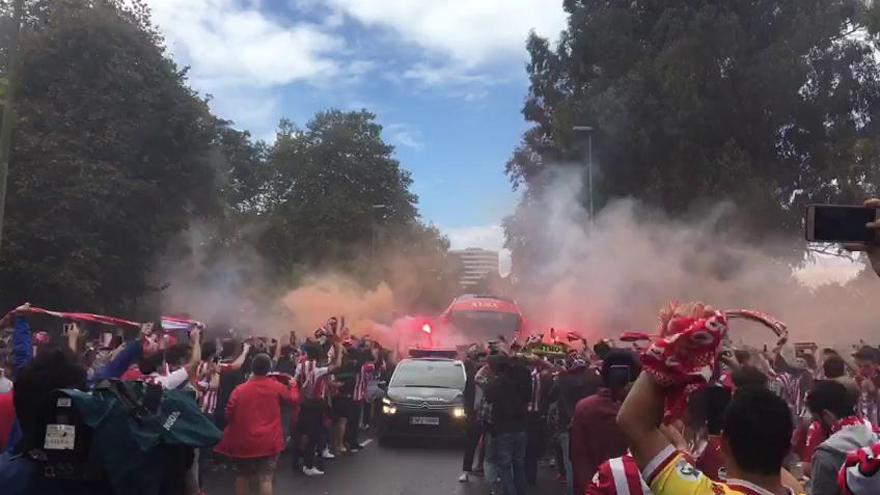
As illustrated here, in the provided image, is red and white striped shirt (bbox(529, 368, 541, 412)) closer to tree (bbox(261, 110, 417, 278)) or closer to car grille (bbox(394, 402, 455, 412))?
car grille (bbox(394, 402, 455, 412))

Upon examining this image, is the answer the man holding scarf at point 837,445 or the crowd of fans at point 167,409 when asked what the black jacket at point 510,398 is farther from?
the man holding scarf at point 837,445

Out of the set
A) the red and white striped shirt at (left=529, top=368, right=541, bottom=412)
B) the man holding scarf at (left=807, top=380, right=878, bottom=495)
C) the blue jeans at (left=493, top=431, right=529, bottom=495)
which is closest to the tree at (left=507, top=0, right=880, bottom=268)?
the red and white striped shirt at (left=529, top=368, right=541, bottom=412)

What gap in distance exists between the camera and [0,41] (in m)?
27.4

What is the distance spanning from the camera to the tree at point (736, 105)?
2930 centimetres

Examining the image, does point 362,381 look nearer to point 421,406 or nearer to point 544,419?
point 421,406

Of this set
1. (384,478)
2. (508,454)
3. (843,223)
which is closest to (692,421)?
(843,223)

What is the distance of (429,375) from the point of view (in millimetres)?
16281

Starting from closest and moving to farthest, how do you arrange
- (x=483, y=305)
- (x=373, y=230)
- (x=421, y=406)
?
(x=421, y=406), (x=483, y=305), (x=373, y=230)

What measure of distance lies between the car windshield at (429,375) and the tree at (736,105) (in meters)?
15.8

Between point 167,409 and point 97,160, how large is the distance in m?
23.0

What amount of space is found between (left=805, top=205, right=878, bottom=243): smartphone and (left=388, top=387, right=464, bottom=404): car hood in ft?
40.8

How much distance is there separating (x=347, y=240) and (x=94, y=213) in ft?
90.2

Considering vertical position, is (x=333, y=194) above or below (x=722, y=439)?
above

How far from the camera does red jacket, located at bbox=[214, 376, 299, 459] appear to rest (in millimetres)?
8352
